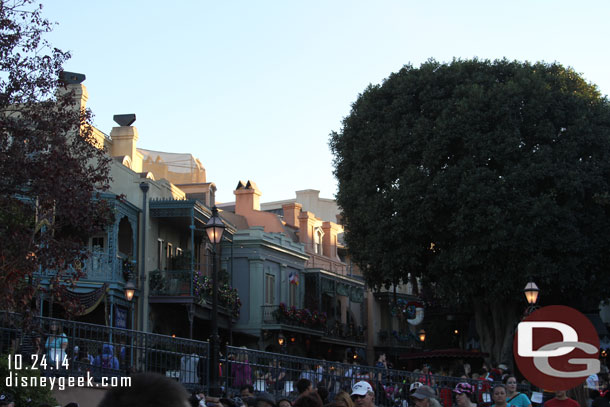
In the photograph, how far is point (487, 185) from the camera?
31375 mm

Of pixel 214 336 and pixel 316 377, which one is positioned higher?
pixel 214 336

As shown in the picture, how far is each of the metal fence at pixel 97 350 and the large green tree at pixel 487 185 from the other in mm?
16302

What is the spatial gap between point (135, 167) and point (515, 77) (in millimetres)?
16203

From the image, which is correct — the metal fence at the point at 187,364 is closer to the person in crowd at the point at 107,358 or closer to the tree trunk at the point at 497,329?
the person in crowd at the point at 107,358

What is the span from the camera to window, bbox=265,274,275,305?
146 ft

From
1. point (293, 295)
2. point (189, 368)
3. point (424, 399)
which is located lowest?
point (424, 399)

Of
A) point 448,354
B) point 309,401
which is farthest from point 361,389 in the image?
point 448,354

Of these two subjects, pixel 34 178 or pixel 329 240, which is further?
pixel 329 240

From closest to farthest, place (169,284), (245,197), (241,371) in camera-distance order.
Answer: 1. (241,371)
2. (169,284)
3. (245,197)

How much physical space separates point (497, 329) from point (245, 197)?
20.0 m

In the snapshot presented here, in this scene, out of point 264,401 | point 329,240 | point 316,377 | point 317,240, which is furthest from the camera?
point 329,240

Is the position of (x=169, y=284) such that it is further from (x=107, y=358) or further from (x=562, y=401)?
(x=562, y=401)

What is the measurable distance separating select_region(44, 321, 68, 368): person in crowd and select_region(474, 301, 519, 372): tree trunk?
22.2 metres

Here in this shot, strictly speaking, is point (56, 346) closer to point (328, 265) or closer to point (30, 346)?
point (30, 346)
